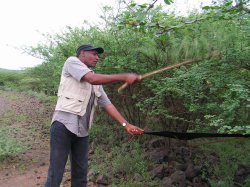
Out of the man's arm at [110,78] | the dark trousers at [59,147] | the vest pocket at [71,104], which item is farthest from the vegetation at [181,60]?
the dark trousers at [59,147]

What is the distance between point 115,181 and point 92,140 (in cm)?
293

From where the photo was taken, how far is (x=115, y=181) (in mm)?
5797

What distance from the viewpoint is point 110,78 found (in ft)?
10.8

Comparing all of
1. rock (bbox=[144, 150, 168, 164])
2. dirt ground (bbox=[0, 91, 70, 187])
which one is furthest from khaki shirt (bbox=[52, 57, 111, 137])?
rock (bbox=[144, 150, 168, 164])

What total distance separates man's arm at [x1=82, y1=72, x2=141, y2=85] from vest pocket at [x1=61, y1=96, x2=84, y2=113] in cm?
35

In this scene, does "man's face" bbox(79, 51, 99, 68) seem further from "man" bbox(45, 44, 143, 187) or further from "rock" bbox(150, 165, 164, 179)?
"rock" bbox(150, 165, 164, 179)

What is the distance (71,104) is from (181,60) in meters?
1.93

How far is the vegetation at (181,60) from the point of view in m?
3.88

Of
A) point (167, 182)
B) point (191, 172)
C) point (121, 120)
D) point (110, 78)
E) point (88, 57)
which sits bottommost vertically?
point (167, 182)

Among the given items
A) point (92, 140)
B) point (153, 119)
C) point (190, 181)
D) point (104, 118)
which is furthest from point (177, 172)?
point (104, 118)

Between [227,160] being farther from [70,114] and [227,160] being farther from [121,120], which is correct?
[70,114]

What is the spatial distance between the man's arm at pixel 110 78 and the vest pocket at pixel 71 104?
0.35 meters

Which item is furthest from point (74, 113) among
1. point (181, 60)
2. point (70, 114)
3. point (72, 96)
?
point (181, 60)

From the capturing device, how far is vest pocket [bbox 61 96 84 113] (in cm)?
391
